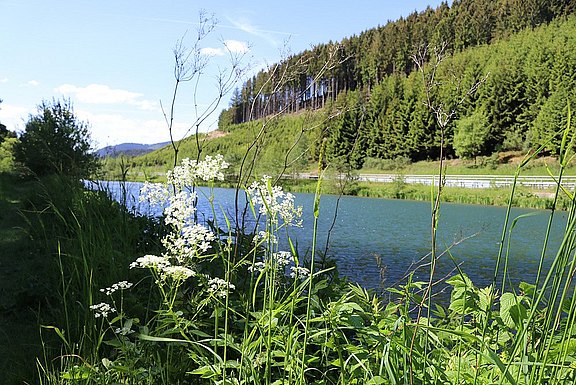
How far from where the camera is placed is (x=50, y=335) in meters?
3.00

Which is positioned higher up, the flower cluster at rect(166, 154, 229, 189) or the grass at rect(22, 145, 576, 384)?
the flower cluster at rect(166, 154, 229, 189)

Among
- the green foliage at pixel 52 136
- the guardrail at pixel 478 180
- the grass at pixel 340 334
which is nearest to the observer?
the grass at pixel 340 334

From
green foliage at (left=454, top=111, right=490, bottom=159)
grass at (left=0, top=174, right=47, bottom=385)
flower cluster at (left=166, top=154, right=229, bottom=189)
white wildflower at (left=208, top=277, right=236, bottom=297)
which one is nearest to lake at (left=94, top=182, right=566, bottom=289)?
grass at (left=0, top=174, right=47, bottom=385)

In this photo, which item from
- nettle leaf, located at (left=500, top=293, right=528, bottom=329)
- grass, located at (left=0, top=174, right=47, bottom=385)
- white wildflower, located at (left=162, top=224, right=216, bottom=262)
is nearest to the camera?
nettle leaf, located at (left=500, top=293, right=528, bottom=329)

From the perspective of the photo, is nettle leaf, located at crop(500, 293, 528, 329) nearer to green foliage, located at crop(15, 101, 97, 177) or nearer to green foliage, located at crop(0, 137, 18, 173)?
green foliage, located at crop(15, 101, 97, 177)

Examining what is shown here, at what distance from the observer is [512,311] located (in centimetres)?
146

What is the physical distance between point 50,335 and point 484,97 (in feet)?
171

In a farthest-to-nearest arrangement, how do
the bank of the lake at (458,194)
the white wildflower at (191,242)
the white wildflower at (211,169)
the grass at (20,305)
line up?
the bank of the lake at (458,194), the grass at (20,305), the white wildflower at (211,169), the white wildflower at (191,242)

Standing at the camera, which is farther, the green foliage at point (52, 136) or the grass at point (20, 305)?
the green foliage at point (52, 136)

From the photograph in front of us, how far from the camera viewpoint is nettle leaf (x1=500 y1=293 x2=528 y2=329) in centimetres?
144

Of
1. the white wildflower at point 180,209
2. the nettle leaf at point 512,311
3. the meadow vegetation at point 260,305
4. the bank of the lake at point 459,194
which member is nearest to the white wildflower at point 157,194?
the meadow vegetation at point 260,305

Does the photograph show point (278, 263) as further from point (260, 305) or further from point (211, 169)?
point (260, 305)

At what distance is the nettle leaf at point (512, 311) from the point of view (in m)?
1.44

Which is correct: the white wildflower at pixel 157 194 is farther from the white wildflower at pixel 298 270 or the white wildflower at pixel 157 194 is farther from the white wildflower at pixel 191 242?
the white wildflower at pixel 298 270
